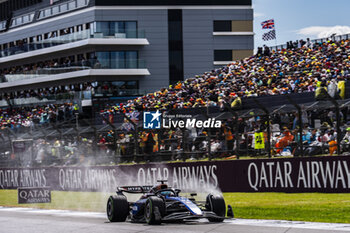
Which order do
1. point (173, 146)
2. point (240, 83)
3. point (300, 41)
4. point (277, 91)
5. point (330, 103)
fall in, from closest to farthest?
point (330, 103) → point (173, 146) → point (277, 91) → point (240, 83) → point (300, 41)

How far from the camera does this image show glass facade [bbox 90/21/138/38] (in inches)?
2192

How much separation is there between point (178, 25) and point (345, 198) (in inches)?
1672

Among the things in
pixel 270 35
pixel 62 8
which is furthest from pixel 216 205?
pixel 62 8

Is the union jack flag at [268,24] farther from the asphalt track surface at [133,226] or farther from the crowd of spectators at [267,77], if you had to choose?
the asphalt track surface at [133,226]

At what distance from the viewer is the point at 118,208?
14.8m

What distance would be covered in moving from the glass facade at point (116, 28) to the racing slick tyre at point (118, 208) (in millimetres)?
41645

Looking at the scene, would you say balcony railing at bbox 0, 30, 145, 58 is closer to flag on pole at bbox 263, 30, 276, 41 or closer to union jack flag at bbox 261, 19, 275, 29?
union jack flag at bbox 261, 19, 275, 29

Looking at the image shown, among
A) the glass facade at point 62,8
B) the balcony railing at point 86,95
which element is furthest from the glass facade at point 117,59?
the glass facade at point 62,8

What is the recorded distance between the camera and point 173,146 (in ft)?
76.1

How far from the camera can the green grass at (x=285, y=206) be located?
14.2 m

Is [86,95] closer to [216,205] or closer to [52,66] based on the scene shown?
[52,66]

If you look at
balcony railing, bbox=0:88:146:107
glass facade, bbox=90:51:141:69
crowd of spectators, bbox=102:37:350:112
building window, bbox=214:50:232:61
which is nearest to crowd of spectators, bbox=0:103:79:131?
balcony railing, bbox=0:88:146:107

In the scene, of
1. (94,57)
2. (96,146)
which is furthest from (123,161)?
(94,57)

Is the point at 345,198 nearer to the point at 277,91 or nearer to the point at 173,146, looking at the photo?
the point at 173,146
